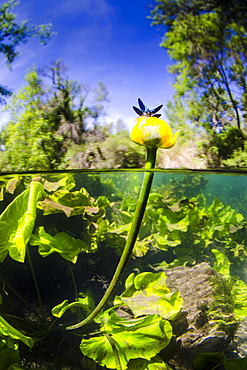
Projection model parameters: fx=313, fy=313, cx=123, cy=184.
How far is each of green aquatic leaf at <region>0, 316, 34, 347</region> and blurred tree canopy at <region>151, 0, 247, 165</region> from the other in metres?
0.53

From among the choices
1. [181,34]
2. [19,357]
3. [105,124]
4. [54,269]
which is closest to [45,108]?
[105,124]

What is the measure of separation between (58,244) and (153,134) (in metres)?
0.26

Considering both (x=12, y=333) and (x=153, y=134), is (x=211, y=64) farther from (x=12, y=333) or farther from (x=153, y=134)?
(x=12, y=333)

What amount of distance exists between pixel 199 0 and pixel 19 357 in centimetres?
Result: 117

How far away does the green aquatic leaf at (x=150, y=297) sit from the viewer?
1.55 feet

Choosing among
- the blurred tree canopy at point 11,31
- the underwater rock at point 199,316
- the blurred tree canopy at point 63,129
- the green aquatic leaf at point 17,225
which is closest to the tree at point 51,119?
the blurred tree canopy at point 63,129

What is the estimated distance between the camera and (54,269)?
20.6 inches

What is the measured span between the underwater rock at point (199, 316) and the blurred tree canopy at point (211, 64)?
13.3 inches

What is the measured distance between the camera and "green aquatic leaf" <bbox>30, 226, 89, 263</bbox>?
19.2 inches

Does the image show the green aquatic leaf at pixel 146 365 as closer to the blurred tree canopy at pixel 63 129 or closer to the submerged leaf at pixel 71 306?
the submerged leaf at pixel 71 306

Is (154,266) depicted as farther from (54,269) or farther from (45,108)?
(45,108)

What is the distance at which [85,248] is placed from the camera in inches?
20.3

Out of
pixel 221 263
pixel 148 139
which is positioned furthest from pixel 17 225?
pixel 221 263

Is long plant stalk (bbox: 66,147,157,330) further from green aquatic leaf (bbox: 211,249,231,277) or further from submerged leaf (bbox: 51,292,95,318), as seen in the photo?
green aquatic leaf (bbox: 211,249,231,277)
